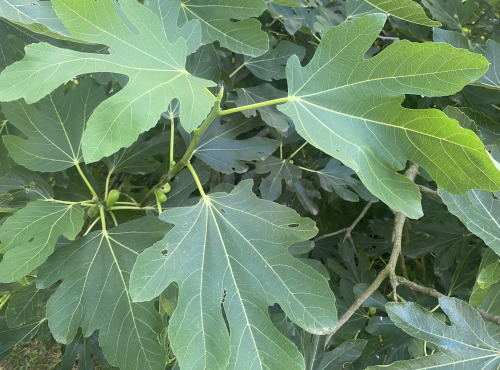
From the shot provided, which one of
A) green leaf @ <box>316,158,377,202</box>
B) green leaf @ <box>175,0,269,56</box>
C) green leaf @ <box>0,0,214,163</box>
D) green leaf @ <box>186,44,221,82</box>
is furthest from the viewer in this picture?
green leaf @ <box>316,158,377,202</box>

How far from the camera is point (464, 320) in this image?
859mm

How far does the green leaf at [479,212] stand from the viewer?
3.09ft

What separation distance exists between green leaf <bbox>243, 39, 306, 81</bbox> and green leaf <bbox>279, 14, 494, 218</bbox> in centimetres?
50

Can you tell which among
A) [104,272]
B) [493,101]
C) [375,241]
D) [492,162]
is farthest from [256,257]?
[375,241]

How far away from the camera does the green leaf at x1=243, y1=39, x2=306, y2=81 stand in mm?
1311

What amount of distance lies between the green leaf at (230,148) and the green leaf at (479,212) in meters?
0.49

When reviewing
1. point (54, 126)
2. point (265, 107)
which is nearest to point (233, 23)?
point (265, 107)

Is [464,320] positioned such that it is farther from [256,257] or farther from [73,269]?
[73,269]

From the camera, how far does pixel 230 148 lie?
1.20 metres

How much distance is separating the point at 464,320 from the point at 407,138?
0.41m

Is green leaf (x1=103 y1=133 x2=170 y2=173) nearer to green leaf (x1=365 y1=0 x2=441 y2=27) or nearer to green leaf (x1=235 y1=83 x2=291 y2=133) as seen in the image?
green leaf (x1=235 y1=83 x2=291 y2=133)

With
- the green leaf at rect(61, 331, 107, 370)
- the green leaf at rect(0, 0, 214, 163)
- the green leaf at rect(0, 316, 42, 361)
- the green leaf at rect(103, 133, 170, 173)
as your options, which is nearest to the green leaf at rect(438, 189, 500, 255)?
the green leaf at rect(0, 0, 214, 163)

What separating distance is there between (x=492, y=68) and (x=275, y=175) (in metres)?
0.71

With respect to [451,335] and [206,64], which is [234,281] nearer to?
[451,335]
